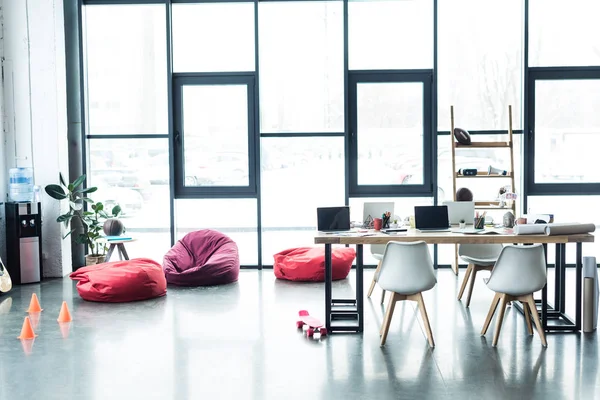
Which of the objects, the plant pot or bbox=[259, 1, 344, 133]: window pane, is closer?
the plant pot

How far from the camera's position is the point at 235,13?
26.2 feet

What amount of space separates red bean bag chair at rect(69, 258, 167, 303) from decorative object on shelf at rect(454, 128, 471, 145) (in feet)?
12.7

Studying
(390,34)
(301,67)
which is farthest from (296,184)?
(390,34)

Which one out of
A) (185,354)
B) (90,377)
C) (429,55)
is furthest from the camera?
(429,55)

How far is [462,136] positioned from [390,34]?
5.34ft

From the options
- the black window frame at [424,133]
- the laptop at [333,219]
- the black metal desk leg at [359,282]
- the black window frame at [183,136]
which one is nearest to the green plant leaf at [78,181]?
the black window frame at [183,136]

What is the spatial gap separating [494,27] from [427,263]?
4.42 m

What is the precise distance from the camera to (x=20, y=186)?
23.9 ft

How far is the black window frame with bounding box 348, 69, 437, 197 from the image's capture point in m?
7.95

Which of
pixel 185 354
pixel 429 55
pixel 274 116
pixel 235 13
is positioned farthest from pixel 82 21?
pixel 185 354

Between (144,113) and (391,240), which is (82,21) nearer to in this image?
(144,113)

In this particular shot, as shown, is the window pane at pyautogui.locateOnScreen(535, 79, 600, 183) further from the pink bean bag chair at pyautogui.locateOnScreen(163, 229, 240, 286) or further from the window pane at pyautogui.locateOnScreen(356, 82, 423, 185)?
the pink bean bag chair at pyautogui.locateOnScreen(163, 229, 240, 286)

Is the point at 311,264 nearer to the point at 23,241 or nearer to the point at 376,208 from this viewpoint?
the point at 376,208

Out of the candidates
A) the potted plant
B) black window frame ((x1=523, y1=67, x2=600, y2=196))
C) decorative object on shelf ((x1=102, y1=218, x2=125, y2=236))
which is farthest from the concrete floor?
black window frame ((x1=523, y1=67, x2=600, y2=196))
